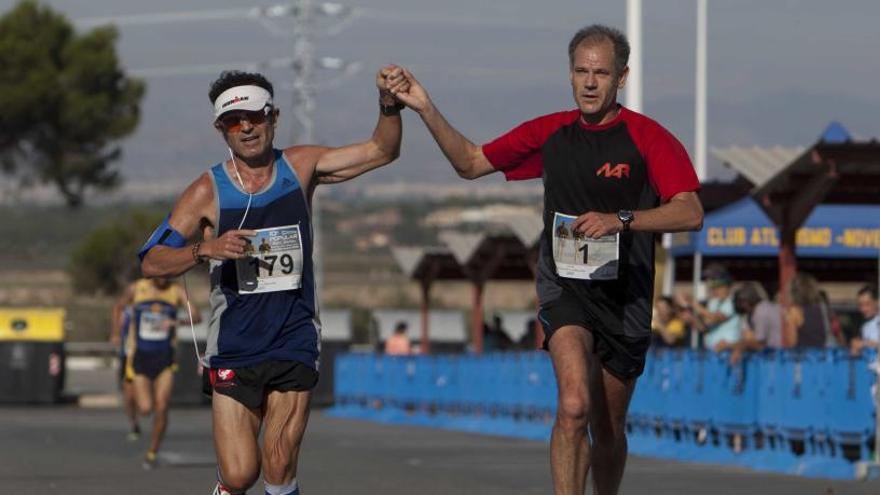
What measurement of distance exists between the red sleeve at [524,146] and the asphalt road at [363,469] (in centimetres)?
526

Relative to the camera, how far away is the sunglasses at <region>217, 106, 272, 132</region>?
31.4ft

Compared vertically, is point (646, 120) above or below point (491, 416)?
above

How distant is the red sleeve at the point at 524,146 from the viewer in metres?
9.89

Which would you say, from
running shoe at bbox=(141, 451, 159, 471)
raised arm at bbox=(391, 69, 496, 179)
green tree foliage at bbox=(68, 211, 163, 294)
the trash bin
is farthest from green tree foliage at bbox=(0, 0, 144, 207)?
raised arm at bbox=(391, 69, 496, 179)

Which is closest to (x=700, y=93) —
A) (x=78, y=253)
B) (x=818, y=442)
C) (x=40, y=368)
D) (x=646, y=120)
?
(x=40, y=368)

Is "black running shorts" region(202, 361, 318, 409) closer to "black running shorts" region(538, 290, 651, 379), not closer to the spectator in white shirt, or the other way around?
"black running shorts" region(538, 290, 651, 379)

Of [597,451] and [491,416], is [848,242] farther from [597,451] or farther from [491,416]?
[597,451]

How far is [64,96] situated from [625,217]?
248 feet

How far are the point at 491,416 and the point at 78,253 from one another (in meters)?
68.2

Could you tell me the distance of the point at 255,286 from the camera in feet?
31.0

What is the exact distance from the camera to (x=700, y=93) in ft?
140

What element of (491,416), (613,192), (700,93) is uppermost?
(700,93)

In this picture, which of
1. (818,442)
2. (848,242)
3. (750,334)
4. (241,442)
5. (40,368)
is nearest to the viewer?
(241,442)

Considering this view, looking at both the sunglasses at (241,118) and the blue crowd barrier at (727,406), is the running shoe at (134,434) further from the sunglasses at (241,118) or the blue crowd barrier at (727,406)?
the sunglasses at (241,118)
